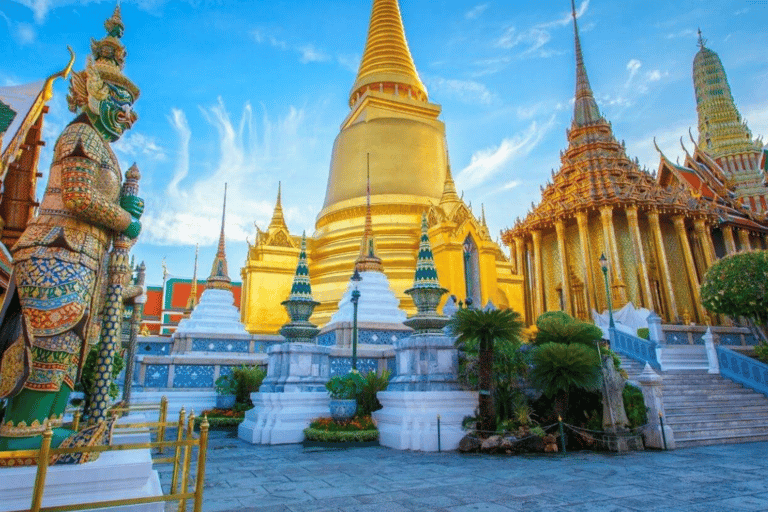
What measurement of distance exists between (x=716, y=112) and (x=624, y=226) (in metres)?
13.6

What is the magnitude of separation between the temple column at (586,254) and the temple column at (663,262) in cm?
261

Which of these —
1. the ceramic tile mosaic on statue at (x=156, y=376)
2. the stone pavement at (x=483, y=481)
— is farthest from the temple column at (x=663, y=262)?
the ceramic tile mosaic on statue at (x=156, y=376)

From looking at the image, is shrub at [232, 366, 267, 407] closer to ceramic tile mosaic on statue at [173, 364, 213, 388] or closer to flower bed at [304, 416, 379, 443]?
ceramic tile mosaic on statue at [173, 364, 213, 388]

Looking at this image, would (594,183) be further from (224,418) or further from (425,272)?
(224,418)

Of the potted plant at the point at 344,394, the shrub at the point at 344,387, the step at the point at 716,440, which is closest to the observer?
the step at the point at 716,440

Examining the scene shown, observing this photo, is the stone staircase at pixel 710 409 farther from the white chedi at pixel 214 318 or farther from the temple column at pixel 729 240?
the temple column at pixel 729 240

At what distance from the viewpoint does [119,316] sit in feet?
12.3

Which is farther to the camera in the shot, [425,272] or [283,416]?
[425,272]

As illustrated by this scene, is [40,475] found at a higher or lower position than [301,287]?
lower

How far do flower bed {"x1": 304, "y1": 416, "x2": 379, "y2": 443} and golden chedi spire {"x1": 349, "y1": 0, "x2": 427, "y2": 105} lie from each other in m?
18.3

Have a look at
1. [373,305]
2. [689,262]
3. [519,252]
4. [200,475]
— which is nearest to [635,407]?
[373,305]

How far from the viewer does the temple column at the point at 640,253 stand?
62.7 feet

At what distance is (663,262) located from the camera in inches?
791

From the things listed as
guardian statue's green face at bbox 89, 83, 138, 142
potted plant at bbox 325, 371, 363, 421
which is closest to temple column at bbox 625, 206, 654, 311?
potted plant at bbox 325, 371, 363, 421
